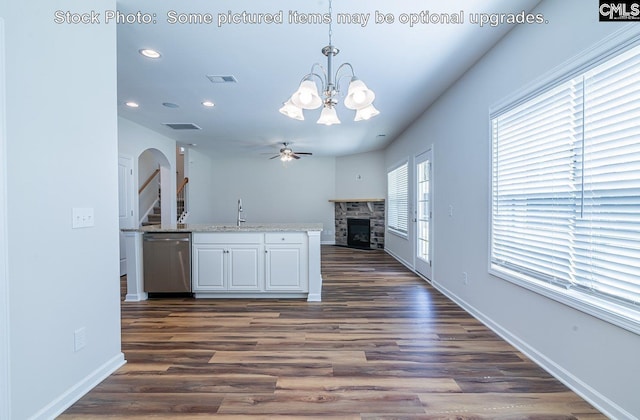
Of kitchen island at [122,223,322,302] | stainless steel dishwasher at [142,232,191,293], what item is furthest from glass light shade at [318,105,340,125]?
stainless steel dishwasher at [142,232,191,293]

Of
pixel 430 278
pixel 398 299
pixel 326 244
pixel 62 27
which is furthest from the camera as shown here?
pixel 326 244

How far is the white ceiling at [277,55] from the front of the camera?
224 cm

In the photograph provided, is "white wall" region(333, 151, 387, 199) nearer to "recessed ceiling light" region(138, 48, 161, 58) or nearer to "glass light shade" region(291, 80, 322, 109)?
"recessed ceiling light" region(138, 48, 161, 58)

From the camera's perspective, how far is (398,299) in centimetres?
380

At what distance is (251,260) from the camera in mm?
3836

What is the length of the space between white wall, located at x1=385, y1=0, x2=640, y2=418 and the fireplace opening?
3.89 meters

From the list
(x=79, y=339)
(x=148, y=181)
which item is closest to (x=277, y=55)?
(x=79, y=339)

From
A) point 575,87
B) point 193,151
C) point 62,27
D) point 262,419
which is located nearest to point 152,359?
point 262,419

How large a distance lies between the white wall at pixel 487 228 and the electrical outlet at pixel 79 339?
3148 millimetres

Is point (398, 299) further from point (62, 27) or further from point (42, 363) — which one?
point (62, 27)

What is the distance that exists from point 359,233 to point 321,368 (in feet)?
20.7

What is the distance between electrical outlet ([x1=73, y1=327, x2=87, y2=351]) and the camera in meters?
1.86

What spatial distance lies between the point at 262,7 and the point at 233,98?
1.91 m

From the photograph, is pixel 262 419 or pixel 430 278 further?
pixel 430 278
